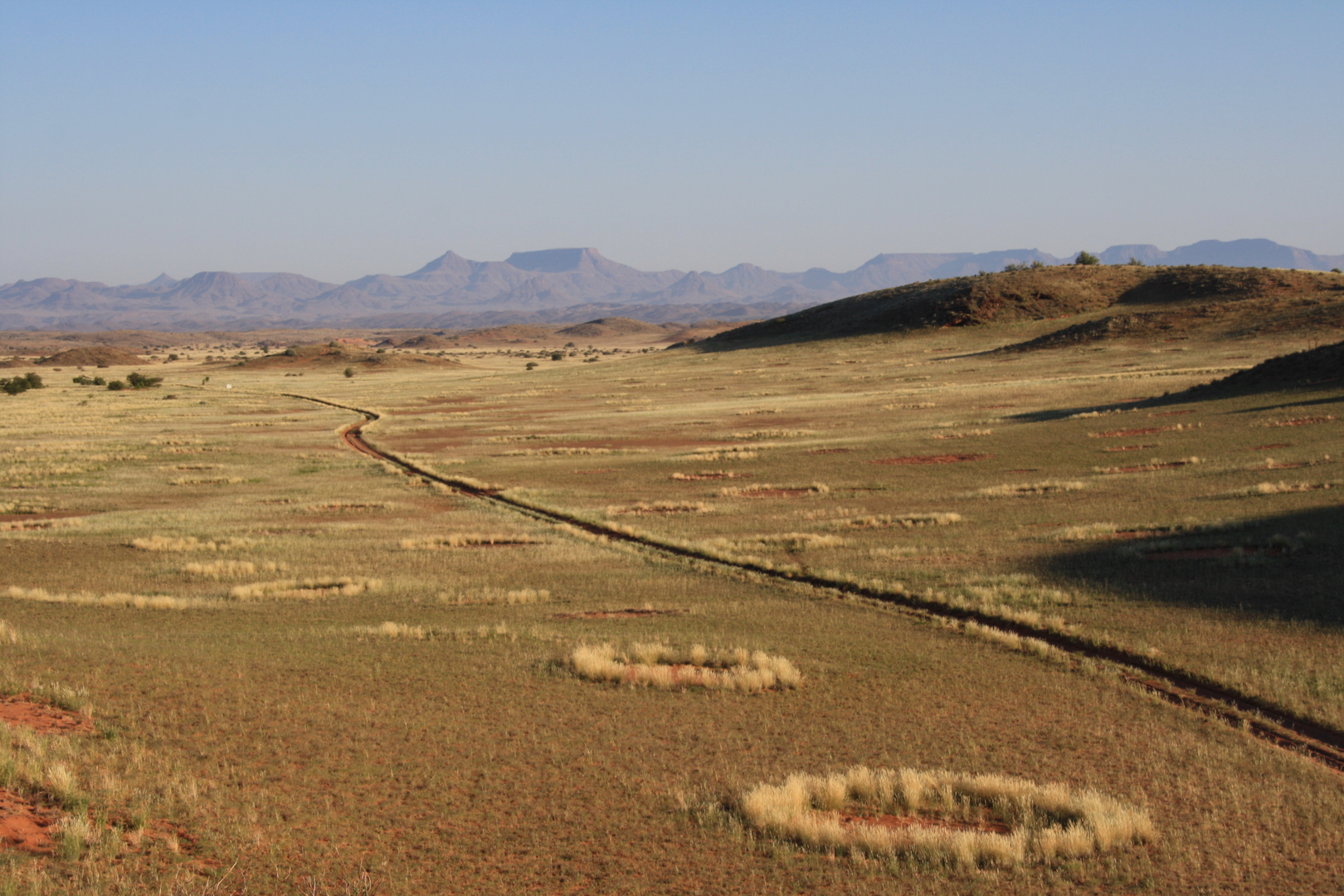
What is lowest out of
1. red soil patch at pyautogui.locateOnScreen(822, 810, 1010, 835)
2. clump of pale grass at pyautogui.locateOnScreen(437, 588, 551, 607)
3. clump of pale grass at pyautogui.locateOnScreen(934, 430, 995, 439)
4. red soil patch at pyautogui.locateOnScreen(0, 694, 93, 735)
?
clump of pale grass at pyautogui.locateOnScreen(437, 588, 551, 607)

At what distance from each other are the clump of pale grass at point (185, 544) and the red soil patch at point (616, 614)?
10.6 meters

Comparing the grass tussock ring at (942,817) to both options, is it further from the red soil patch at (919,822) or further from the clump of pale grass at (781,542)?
the clump of pale grass at (781,542)

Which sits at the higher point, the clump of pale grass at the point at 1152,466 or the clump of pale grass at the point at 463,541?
the clump of pale grass at the point at 1152,466

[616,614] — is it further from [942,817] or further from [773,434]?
[773,434]

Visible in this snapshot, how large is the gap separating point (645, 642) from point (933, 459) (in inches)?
921

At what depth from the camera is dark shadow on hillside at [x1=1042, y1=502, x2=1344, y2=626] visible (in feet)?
50.5

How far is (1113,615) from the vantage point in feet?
50.4

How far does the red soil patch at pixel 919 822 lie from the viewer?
8633 millimetres

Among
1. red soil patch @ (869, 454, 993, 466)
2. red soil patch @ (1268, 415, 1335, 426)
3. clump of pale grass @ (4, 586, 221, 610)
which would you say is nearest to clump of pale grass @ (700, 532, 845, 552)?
clump of pale grass @ (4, 586, 221, 610)

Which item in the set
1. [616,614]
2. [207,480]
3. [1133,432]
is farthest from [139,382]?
[616,614]

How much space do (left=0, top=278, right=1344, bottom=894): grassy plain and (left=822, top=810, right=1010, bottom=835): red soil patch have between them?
2.45 ft

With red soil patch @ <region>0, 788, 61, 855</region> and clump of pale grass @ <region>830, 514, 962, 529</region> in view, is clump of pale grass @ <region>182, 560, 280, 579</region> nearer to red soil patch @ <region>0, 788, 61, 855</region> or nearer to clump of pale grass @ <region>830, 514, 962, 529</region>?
red soil patch @ <region>0, 788, 61, 855</region>

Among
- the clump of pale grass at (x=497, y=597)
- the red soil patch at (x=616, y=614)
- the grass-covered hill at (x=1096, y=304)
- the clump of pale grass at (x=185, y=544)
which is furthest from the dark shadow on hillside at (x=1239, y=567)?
the grass-covered hill at (x=1096, y=304)

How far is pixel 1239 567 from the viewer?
17453 mm
